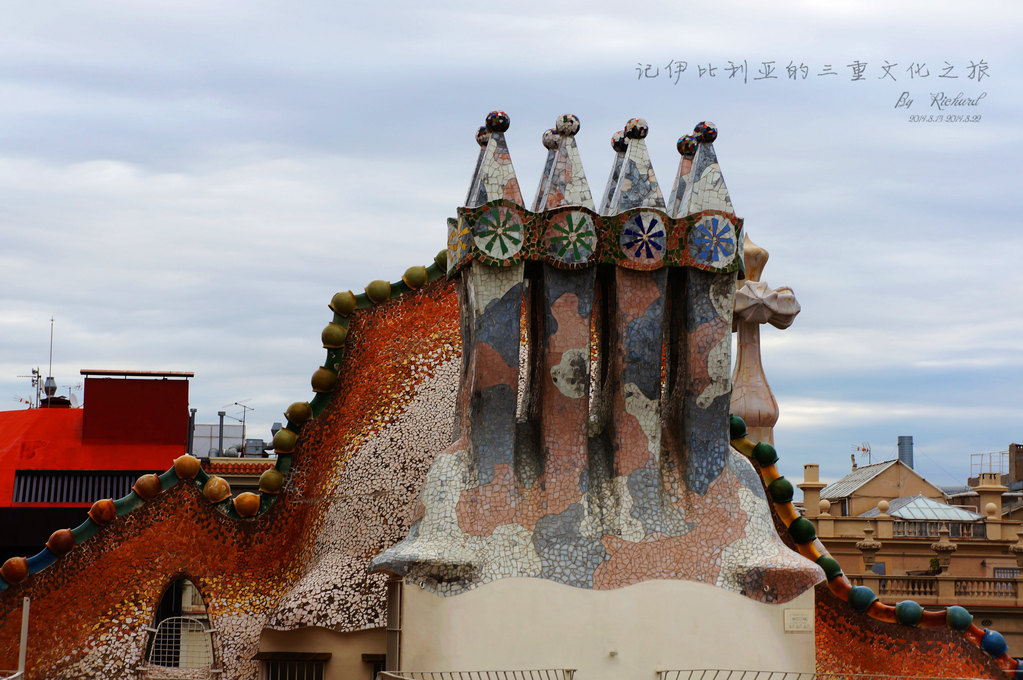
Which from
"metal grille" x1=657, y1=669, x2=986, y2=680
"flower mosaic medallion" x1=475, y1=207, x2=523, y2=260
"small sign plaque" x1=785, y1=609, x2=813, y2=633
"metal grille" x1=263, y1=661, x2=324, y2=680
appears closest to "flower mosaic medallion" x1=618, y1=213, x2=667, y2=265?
"flower mosaic medallion" x1=475, y1=207, x2=523, y2=260

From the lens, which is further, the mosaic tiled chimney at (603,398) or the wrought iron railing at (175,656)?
the wrought iron railing at (175,656)

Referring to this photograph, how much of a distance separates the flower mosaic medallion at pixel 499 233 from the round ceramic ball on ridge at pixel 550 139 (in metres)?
1.35

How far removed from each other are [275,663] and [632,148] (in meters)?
5.74

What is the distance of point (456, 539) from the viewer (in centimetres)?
1037

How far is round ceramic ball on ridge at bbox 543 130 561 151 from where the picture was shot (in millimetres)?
11805

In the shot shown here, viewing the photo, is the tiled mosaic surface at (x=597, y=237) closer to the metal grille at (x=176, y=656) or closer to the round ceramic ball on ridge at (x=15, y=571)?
the metal grille at (x=176, y=656)

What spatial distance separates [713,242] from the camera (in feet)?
35.8

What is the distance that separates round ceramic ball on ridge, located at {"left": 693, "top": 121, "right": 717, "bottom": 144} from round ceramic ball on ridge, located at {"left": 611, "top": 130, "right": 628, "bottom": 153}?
0.77 m

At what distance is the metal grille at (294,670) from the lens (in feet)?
40.0

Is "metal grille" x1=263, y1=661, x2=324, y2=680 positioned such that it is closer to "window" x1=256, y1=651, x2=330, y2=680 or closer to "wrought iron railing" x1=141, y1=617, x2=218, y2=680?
"window" x1=256, y1=651, x2=330, y2=680

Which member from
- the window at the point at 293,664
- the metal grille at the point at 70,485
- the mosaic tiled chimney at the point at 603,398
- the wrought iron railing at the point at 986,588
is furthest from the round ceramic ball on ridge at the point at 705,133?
the wrought iron railing at the point at 986,588

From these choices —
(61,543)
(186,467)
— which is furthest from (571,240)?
(61,543)

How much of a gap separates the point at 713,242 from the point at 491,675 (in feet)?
12.8

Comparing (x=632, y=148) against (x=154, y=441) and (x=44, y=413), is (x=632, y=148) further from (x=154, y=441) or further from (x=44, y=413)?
(x=44, y=413)
